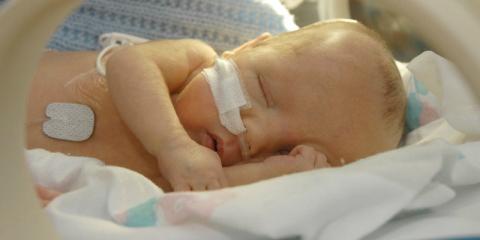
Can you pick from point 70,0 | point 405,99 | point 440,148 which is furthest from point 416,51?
point 70,0

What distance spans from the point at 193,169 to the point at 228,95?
0.46 feet

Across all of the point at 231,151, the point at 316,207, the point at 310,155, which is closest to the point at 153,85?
the point at 231,151

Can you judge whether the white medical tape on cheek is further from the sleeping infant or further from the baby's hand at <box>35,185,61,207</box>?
the baby's hand at <box>35,185,61,207</box>

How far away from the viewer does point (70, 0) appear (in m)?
0.62

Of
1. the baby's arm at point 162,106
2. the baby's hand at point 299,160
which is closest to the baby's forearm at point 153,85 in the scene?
the baby's arm at point 162,106

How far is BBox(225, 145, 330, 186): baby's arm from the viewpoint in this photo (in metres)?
0.92

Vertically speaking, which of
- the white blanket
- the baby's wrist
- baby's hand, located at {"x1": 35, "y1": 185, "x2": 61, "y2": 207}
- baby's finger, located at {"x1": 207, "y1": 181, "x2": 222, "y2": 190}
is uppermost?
the white blanket

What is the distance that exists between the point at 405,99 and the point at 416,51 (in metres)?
0.36

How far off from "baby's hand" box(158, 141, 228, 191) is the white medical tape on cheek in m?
0.07

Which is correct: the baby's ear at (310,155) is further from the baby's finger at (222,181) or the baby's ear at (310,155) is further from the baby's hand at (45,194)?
the baby's hand at (45,194)

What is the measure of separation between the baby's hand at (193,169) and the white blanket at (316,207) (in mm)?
89

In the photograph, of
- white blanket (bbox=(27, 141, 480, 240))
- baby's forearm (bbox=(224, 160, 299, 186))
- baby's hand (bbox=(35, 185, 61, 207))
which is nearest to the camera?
white blanket (bbox=(27, 141, 480, 240))

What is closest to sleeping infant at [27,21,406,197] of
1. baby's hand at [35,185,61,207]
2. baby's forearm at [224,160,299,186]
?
baby's forearm at [224,160,299,186]

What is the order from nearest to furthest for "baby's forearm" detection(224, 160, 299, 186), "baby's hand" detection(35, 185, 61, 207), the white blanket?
the white blanket < "baby's hand" detection(35, 185, 61, 207) < "baby's forearm" detection(224, 160, 299, 186)
